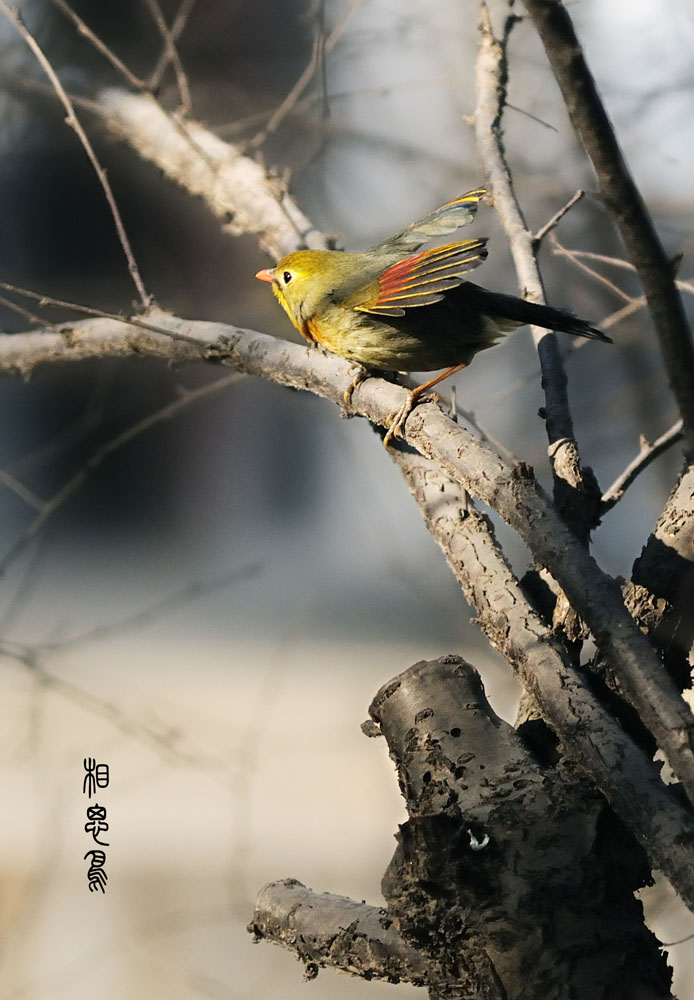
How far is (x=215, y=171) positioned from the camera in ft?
6.54

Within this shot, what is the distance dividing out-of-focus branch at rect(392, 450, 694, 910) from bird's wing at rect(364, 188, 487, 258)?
35 cm

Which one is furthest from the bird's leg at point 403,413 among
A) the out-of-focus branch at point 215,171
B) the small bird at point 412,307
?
the out-of-focus branch at point 215,171

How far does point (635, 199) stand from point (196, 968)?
199 cm

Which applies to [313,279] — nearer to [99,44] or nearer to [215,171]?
[99,44]

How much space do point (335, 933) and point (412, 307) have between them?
772mm

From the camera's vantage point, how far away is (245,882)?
208 cm

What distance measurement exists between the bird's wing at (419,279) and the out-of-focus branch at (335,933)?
73 centimetres

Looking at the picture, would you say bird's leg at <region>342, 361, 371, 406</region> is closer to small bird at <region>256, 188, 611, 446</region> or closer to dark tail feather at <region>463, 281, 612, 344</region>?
small bird at <region>256, 188, 611, 446</region>

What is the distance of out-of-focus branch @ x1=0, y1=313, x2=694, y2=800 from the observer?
836mm

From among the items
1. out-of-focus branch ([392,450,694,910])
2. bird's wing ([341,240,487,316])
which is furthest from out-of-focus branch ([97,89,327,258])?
out-of-focus branch ([392,450,694,910])

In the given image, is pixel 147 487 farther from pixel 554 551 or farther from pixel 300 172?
pixel 554 551

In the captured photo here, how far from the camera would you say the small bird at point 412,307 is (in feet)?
3.86

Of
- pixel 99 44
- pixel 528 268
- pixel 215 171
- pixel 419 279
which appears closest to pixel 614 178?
pixel 419 279

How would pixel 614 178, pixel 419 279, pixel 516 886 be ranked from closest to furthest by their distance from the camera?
pixel 614 178
pixel 516 886
pixel 419 279
